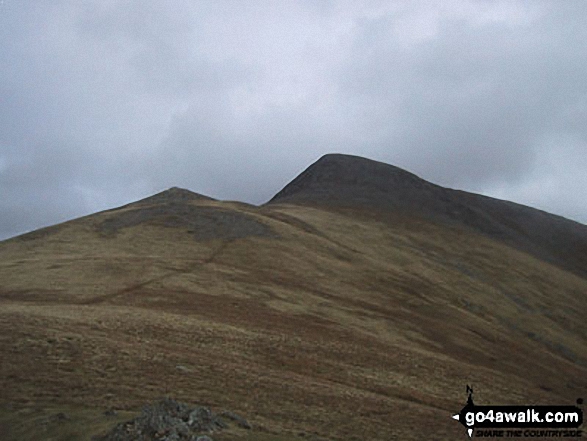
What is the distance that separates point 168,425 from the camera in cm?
1435

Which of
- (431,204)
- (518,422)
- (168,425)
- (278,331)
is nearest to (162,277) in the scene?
(278,331)

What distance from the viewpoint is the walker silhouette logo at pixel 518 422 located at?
21.2 meters

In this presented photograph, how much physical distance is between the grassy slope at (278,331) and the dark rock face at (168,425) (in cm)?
161

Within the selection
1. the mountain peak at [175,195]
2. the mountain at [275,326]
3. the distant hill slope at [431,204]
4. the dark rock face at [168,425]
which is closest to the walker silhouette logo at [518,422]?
the mountain at [275,326]

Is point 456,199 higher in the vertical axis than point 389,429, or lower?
higher

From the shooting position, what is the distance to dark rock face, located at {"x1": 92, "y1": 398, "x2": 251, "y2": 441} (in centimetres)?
1402

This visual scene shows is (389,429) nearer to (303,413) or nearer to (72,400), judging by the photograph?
(303,413)

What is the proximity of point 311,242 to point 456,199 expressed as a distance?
81271mm

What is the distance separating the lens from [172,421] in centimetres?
1457

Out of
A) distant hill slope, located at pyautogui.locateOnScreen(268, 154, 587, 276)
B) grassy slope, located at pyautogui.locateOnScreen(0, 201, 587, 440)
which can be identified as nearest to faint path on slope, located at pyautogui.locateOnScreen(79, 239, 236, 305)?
grassy slope, located at pyautogui.locateOnScreen(0, 201, 587, 440)

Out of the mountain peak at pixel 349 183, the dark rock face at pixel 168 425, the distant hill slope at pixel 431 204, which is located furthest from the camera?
the mountain peak at pixel 349 183

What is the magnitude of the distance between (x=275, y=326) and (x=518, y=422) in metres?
16.3

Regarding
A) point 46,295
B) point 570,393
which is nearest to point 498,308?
point 570,393

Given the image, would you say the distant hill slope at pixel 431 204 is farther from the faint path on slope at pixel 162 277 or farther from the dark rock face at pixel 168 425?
the dark rock face at pixel 168 425
